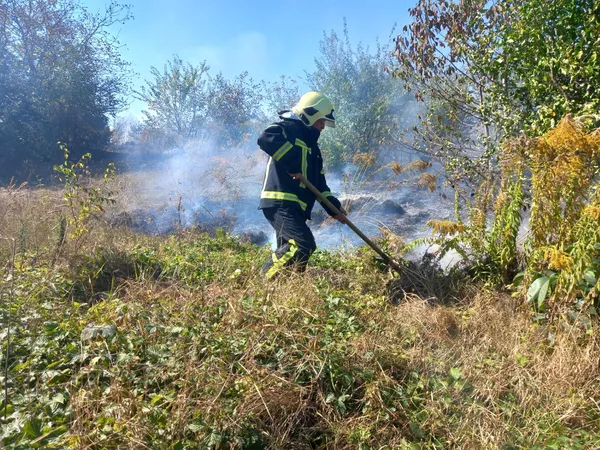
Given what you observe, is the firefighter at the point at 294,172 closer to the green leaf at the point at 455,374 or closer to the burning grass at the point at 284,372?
the burning grass at the point at 284,372

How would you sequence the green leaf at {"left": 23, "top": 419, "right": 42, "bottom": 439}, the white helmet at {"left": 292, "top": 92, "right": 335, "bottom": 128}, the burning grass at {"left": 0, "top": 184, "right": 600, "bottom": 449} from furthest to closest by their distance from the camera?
the white helmet at {"left": 292, "top": 92, "right": 335, "bottom": 128} < the burning grass at {"left": 0, "top": 184, "right": 600, "bottom": 449} < the green leaf at {"left": 23, "top": 419, "right": 42, "bottom": 439}

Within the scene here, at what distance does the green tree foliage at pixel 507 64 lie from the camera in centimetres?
362

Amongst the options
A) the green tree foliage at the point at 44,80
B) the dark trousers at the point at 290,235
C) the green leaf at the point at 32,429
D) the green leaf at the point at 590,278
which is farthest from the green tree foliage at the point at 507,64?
the green tree foliage at the point at 44,80

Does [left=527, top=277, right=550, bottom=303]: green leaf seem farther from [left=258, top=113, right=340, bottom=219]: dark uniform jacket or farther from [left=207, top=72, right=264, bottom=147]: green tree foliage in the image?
[left=207, top=72, right=264, bottom=147]: green tree foliage

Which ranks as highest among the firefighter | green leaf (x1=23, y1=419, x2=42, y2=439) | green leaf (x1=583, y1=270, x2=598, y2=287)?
the firefighter

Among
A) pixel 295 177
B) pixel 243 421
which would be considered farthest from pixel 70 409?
pixel 295 177

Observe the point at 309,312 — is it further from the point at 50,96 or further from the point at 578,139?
the point at 50,96

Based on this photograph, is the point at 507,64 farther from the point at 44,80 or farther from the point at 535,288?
the point at 44,80

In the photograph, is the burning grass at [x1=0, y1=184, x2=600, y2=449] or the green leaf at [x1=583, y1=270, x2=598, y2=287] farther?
the green leaf at [x1=583, y1=270, x2=598, y2=287]

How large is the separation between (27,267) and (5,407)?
2.07m

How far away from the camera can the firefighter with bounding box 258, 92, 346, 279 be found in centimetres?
397

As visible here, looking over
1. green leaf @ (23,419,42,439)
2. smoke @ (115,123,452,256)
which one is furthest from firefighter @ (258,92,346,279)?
green leaf @ (23,419,42,439)

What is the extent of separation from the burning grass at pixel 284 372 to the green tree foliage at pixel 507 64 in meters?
1.99

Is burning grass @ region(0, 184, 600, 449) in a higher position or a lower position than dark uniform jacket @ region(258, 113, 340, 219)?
lower
